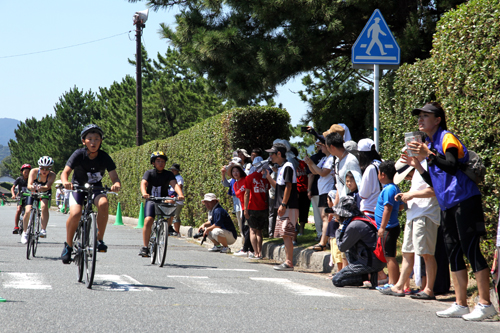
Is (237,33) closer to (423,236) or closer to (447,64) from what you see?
(447,64)

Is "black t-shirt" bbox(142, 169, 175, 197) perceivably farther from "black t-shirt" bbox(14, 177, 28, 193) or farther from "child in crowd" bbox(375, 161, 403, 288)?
"black t-shirt" bbox(14, 177, 28, 193)

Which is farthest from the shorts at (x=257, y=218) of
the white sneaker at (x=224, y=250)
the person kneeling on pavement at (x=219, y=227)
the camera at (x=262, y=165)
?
the white sneaker at (x=224, y=250)

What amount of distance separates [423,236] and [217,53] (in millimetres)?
6819

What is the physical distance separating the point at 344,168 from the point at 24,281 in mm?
4546

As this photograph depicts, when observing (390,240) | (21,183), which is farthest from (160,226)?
(21,183)

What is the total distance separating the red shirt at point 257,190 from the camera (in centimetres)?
1096

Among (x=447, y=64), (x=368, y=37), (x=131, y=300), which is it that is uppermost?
(x=368, y=37)

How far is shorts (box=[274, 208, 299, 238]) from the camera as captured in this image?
953cm

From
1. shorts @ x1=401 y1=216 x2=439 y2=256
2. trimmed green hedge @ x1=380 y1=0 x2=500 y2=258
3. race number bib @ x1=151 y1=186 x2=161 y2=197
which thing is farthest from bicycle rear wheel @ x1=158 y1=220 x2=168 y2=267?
trimmed green hedge @ x1=380 y1=0 x2=500 y2=258

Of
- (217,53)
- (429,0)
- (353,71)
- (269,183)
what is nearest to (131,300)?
(269,183)

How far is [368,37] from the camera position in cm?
832

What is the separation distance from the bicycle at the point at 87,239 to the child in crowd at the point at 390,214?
3.49 meters

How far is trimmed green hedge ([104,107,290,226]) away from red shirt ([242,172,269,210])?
9.83 feet

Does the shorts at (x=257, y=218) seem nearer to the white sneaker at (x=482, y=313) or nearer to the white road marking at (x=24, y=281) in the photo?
the white road marking at (x=24, y=281)
